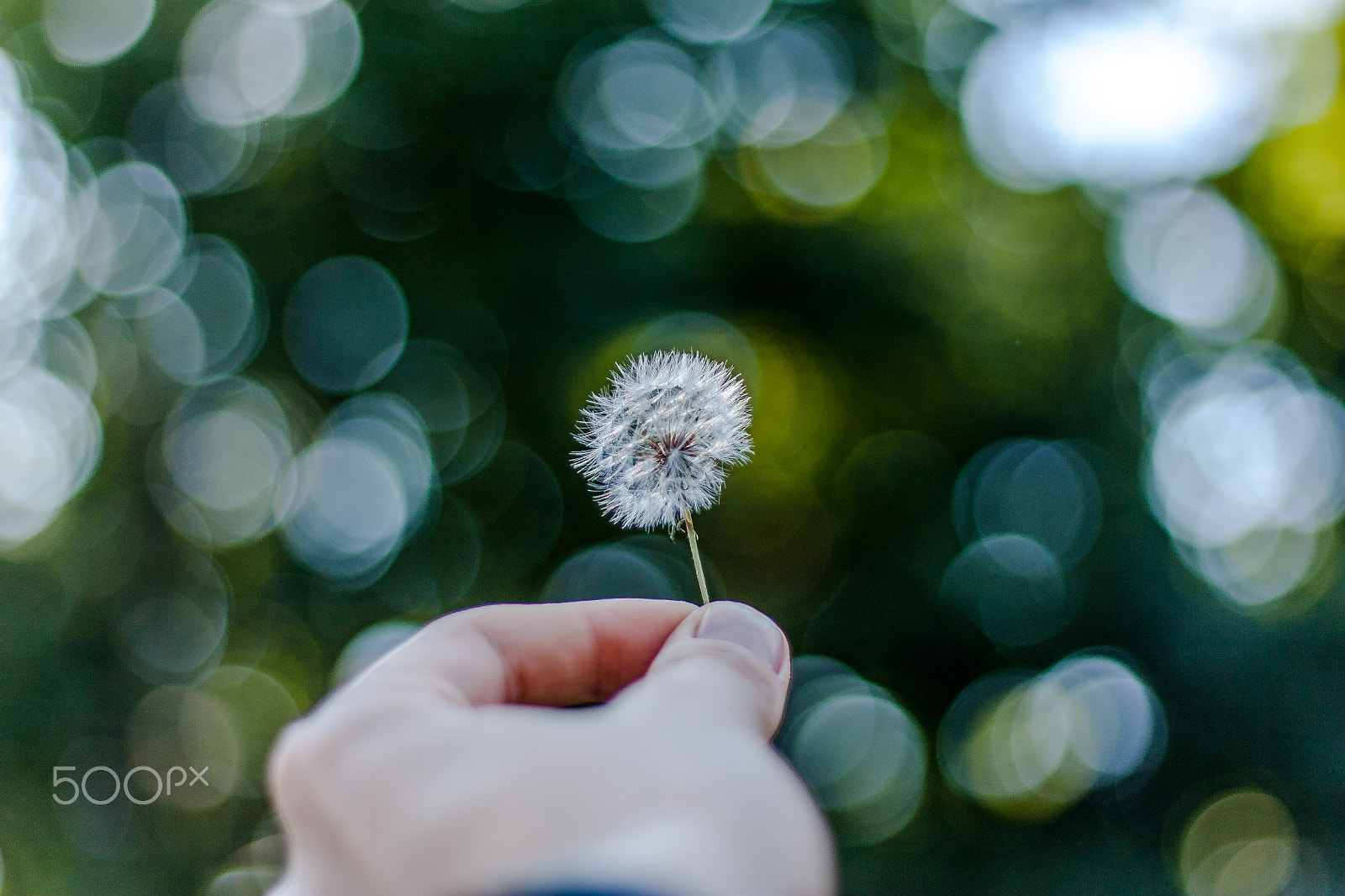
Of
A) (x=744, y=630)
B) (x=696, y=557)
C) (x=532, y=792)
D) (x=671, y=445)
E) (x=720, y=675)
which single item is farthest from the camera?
(x=671, y=445)

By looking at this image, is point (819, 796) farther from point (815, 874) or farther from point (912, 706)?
point (815, 874)

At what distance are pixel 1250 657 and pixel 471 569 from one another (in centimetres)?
764

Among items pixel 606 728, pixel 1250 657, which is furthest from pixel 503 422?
pixel 1250 657

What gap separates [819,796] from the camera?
26.5 ft

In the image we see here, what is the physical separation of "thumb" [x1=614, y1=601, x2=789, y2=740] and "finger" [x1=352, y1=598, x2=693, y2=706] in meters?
0.15

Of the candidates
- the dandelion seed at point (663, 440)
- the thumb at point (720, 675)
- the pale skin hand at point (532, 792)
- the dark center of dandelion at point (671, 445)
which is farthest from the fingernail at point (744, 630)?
the dark center of dandelion at point (671, 445)

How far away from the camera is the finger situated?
2012 mm

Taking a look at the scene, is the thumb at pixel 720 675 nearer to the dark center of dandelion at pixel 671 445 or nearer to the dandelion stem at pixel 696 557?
the dandelion stem at pixel 696 557

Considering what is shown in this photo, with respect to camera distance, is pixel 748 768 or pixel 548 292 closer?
pixel 748 768

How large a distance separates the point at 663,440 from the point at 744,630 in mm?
1070

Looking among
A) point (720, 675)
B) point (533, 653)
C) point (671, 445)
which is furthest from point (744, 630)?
point (671, 445)

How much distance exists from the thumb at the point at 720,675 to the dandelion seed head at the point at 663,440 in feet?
2.14

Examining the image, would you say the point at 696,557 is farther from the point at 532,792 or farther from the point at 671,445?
the point at 532,792

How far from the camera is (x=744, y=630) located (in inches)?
95.7
